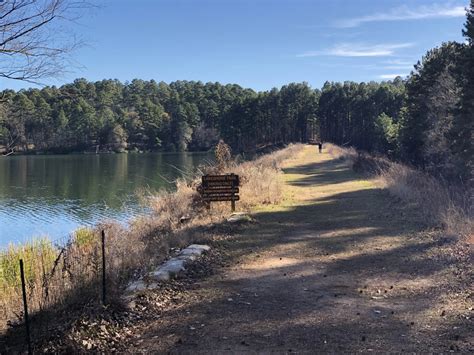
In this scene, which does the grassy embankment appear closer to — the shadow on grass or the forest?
the shadow on grass

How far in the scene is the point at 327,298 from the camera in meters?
6.04

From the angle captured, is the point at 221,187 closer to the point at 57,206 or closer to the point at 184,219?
the point at 184,219

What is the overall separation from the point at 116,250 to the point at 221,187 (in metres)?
5.65

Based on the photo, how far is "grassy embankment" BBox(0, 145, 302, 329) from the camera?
235 inches

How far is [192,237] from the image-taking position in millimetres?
9711

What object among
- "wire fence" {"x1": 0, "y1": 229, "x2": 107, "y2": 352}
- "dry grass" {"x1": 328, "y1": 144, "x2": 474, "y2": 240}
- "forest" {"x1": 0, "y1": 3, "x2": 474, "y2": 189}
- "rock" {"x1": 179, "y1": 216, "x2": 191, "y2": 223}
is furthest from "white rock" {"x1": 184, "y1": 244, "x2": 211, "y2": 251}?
"forest" {"x1": 0, "y1": 3, "x2": 474, "y2": 189}

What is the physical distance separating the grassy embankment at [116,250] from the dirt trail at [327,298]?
1.23 metres

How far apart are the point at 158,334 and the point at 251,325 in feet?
3.36

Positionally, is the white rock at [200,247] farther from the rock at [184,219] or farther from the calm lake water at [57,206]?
the calm lake water at [57,206]

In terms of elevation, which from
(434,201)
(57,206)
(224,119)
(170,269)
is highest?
(224,119)

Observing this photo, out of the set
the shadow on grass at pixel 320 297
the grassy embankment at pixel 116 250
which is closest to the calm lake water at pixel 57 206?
the grassy embankment at pixel 116 250

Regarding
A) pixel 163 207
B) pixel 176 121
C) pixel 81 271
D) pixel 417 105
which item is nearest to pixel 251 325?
pixel 81 271

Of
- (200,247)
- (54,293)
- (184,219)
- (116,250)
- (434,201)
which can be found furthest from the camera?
(184,219)

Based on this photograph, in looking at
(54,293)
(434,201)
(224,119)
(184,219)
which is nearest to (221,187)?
(184,219)
